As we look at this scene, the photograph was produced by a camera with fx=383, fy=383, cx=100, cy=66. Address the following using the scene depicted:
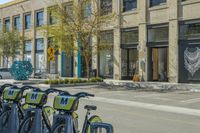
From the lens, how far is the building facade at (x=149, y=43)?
89.0 feet

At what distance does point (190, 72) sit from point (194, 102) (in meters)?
9.64

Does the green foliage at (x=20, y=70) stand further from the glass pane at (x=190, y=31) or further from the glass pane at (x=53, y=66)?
the glass pane at (x=190, y=31)

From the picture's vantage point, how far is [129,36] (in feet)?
106

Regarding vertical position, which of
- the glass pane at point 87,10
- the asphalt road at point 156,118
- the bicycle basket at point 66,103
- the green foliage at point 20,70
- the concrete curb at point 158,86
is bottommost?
the asphalt road at point 156,118

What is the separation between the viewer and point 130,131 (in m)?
9.67

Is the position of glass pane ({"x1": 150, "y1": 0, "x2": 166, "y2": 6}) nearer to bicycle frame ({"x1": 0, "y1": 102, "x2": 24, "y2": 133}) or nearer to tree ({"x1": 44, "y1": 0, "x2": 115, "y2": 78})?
tree ({"x1": 44, "y1": 0, "x2": 115, "y2": 78})

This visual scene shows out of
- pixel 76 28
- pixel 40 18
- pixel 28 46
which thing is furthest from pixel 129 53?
pixel 28 46

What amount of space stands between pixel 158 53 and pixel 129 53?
3.34 meters

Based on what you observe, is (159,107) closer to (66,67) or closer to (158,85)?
(158,85)

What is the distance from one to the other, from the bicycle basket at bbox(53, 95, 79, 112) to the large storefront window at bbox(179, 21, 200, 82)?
2144 cm

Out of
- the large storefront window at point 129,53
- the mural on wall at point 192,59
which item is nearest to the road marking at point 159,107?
the mural on wall at point 192,59

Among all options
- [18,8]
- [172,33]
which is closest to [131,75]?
[172,33]

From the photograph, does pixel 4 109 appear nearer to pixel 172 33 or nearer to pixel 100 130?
pixel 100 130

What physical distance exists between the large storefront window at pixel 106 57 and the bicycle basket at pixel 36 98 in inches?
1025
